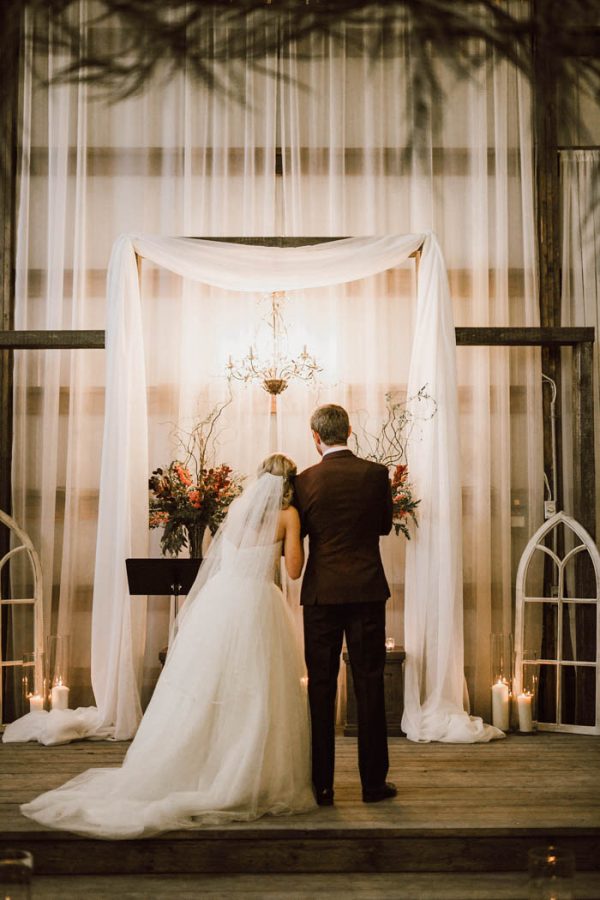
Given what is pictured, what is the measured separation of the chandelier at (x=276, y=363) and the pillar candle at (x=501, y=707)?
6.90ft

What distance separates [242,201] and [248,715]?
349 centimetres

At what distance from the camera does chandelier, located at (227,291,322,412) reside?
5.60 metres

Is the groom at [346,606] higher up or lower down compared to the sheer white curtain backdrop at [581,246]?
lower down

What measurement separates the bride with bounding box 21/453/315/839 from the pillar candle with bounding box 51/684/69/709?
118 centimetres

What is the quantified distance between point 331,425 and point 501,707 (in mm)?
2231

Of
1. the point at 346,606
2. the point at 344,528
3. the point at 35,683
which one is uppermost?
the point at 344,528

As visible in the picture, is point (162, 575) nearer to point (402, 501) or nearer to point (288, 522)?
point (288, 522)

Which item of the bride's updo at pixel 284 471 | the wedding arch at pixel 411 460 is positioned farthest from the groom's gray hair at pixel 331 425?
the wedding arch at pixel 411 460

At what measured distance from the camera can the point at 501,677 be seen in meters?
5.21

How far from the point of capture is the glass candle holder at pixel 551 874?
7.57 feet

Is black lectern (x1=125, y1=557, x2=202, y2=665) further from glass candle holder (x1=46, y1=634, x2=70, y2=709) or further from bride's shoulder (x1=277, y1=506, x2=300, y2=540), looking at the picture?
glass candle holder (x1=46, y1=634, x2=70, y2=709)

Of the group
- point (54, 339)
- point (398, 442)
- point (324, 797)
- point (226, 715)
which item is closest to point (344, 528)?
point (226, 715)

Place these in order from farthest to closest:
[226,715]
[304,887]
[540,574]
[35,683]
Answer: [540,574] < [35,683] < [226,715] < [304,887]

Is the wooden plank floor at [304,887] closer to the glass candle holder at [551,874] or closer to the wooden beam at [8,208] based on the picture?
the glass candle holder at [551,874]
